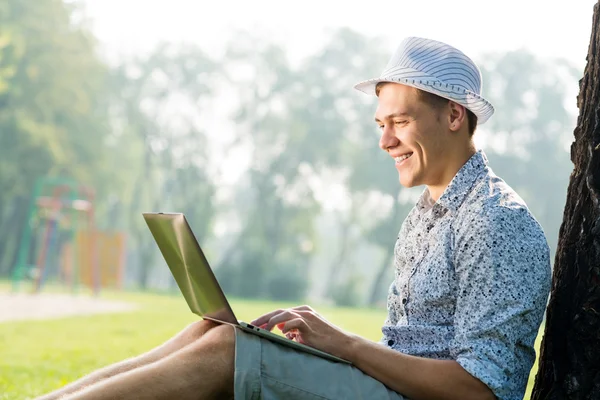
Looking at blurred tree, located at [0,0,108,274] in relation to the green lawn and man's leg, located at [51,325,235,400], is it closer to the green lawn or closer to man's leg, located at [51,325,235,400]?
the green lawn

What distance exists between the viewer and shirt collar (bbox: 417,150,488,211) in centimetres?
252

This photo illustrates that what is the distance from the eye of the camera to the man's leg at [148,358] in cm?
245

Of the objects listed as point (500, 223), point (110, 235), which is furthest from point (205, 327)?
point (110, 235)

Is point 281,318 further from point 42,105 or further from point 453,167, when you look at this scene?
point 42,105

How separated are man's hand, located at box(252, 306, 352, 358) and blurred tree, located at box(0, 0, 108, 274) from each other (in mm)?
28033

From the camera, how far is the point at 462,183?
2539mm

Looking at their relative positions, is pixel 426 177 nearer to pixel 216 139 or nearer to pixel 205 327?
pixel 205 327

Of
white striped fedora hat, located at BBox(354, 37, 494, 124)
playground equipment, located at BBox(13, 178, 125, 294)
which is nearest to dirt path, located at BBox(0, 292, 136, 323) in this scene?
playground equipment, located at BBox(13, 178, 125, 294)

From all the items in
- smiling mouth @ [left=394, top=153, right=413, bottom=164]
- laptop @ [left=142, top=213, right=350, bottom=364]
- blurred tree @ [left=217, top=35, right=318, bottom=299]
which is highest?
blurred tree @ [left=217, top=35, right=318, bottom=299]

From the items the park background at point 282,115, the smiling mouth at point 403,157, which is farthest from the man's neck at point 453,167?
the park background at point 282,115

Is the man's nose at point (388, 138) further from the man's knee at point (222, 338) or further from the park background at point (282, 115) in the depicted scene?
the park background at point (282, 115)

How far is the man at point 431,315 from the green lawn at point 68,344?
3.15 metres

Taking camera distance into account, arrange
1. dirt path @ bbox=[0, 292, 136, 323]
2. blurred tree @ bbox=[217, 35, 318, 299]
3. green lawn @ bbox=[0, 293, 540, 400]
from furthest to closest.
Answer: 1. blurred tree @ bbox=[217, 35, 318, 299]
2. dirt path @ bbox=[0, 292, 136, 323]
3. green lawn @ bbox=[0, 293, 540, 400]

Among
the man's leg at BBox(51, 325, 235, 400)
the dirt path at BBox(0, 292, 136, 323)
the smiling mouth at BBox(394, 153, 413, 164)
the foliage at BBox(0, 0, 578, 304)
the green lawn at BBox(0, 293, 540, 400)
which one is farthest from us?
the foliage at BBox(0, 0, 578, 304)
